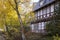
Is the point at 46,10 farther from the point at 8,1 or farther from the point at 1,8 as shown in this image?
the point at 8,1

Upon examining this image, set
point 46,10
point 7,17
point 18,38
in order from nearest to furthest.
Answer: point 18,38 < point 7,17 < point 46,10

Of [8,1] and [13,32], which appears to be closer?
[8,1]

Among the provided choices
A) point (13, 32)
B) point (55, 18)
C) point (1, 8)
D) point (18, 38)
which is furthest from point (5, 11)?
point (55, 18)

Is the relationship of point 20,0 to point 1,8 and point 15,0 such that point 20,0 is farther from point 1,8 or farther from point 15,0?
point 1,8

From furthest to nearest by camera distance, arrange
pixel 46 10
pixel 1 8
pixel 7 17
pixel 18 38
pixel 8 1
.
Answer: pixel 46 10 < pixel 7 17 < pixel 1 8 < pixel 18 38 < pixel 8 1

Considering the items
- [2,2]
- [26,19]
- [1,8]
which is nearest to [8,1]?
[2,2]

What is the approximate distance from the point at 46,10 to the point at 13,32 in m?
9.11

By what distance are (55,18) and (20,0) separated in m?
5.33

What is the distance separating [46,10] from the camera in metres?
37.3

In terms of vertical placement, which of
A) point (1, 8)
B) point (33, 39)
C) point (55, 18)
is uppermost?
point (1, 8)

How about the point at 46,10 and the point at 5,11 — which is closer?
the point at 5,11

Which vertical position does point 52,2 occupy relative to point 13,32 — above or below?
above

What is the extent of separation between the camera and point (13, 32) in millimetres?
31688

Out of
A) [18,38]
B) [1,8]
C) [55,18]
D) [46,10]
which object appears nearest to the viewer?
[55,18]
